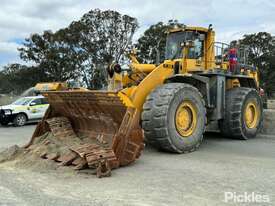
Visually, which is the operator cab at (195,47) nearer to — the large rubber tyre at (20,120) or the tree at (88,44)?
the large rubber tyre at (20,120)

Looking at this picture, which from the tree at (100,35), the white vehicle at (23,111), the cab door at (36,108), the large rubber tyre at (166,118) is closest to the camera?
the large rubber tyre at (166,118)

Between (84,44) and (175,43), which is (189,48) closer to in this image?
(175,43)

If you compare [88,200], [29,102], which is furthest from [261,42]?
[88,200]

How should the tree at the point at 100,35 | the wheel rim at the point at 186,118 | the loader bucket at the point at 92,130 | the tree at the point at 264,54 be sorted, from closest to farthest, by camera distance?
the loader bucket at the point at 92,130 → the wheel rim at the point at 186,118 → the tree at the point at 100,35 → the tree at the point at 264,54

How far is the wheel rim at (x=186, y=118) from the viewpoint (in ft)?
31.3

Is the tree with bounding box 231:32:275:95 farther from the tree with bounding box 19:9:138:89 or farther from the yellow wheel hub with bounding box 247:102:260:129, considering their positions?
the yellow wheel hub with bounding box 247:102:260:129

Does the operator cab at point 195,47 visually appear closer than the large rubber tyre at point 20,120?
Yes

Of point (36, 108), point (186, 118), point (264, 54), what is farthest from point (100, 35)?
point (186, 118)

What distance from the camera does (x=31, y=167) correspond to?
7730mm

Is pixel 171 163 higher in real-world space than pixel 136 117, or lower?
lower

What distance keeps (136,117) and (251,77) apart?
6.34 m

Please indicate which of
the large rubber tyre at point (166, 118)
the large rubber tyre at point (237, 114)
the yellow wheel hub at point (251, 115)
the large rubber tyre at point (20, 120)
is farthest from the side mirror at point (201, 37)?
the large rubber tyre at point (20, 120)

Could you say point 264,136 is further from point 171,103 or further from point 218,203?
point 218,203

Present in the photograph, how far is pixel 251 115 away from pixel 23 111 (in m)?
12.0
